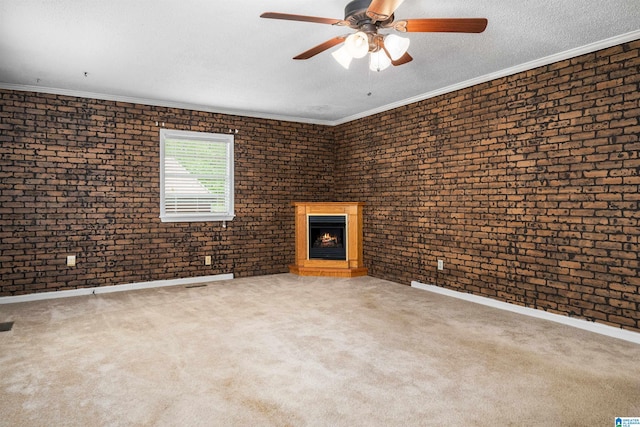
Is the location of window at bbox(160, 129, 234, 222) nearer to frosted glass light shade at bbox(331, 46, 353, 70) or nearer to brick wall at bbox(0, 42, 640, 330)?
brick wall at bbox(0, 42, 640, 330)

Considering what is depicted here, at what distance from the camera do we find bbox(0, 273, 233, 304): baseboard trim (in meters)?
5.05

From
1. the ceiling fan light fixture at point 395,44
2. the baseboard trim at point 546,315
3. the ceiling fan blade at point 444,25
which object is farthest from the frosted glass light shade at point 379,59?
the baseboard trim at point 546,315

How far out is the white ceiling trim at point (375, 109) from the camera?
3753mm

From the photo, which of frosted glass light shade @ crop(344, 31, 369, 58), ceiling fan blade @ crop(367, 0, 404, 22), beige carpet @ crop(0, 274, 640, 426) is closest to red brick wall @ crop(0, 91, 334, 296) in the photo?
beige carpet @ crop(0, 274, 640, 426)

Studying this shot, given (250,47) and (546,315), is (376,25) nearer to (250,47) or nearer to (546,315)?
(250,47)

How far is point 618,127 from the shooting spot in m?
3.63

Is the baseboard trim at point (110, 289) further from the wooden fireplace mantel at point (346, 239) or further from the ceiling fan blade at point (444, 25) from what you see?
the ceiling fan blade at point (444, 25)

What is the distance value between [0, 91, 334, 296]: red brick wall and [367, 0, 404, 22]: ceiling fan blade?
14.4ft

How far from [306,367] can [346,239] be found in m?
3.78

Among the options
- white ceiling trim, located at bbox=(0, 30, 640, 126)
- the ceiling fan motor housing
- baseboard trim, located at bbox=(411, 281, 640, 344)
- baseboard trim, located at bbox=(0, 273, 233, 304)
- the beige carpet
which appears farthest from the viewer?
baseboard trim, located at bbox=(0, 273, 233, 304)

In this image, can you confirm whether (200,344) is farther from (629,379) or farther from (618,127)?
(618,127)

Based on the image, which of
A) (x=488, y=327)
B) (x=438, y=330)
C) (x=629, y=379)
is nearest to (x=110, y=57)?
(x=438, y=330)

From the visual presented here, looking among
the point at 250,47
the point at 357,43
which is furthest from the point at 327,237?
the point at 357,43

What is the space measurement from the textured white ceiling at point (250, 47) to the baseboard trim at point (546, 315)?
2.64m
